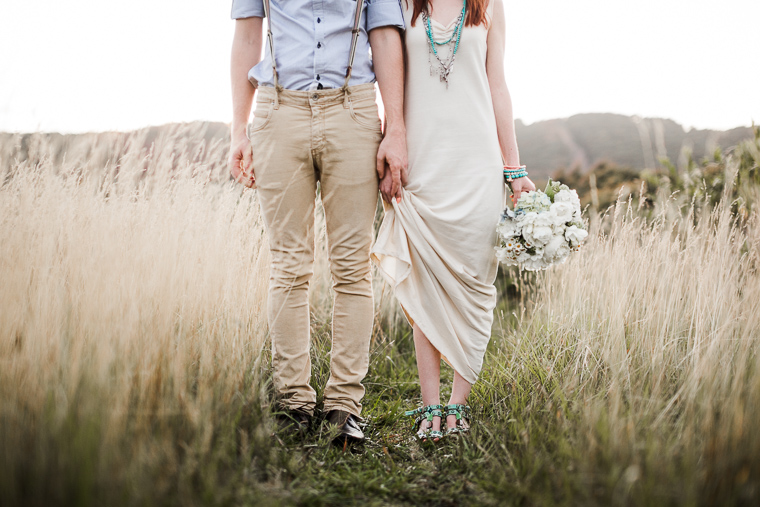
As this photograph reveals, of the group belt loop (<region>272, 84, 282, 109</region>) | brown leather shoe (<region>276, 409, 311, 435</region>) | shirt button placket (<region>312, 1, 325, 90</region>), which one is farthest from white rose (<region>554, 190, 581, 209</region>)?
brown leather shoe (<region>276, 409, 311, 435</region>)

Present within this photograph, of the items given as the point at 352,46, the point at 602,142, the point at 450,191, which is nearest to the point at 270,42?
the point at 352,46

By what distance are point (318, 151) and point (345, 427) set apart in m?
1.14

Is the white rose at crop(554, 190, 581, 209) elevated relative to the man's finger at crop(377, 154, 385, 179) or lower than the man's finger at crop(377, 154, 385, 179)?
lower

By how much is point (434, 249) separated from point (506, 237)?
0.31 meters

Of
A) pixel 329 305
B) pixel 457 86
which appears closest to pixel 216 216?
pixel 329 305

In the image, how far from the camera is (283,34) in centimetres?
208

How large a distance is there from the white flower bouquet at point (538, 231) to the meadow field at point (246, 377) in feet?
1.80

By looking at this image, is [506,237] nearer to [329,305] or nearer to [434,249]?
[434,249]

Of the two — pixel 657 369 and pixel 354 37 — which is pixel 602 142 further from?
pixel 354 37

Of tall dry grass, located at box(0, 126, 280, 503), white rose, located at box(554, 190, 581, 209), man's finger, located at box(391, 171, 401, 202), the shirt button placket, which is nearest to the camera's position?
tall dry grass, located at box(0, 126, 280, 503)

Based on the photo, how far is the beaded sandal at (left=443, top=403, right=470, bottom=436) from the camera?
2.18 meters

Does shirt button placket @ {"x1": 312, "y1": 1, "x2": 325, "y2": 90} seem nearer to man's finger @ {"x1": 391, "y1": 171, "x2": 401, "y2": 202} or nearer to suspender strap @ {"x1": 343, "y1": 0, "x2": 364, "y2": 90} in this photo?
suspender strap @ {"x1": 343, "y1": 0, "x2": 364, "y2": 90}

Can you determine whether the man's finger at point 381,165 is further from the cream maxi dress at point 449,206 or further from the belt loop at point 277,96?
the belt loop at point 277,96

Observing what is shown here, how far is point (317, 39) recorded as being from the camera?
2.04m
